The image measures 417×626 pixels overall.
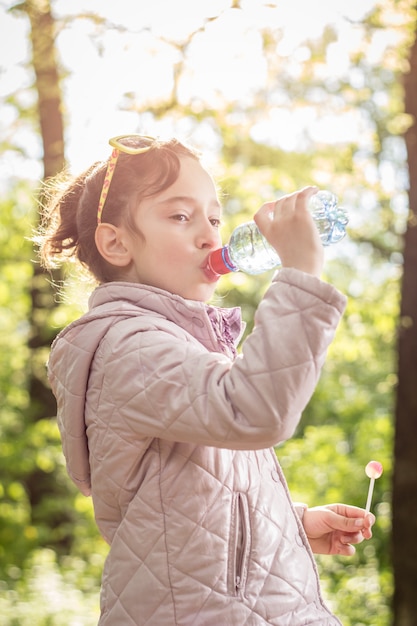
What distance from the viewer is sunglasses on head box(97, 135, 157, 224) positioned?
6.25ft

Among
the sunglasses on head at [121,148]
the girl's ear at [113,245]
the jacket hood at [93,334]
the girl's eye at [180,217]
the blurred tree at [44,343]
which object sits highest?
the sunglasses on head at [121,148]

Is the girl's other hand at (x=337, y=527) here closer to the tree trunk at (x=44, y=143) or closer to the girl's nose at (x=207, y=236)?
the girl's nose at (x=207, y=236)

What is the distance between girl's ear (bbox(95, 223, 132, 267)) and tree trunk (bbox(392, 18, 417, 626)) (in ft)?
10.5

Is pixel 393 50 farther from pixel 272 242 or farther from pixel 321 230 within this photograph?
pixel 272 242

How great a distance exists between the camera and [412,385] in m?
4.80

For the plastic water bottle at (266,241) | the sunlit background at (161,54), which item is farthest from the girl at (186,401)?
the sunlit background at (161,54)

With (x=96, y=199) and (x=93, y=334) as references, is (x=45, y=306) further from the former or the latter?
(x=93, y=334)

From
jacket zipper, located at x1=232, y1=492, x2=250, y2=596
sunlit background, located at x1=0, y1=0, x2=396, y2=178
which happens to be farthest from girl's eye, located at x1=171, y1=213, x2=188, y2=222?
sunlit background, located at x1=0, y1=0, x2=396, y2=178

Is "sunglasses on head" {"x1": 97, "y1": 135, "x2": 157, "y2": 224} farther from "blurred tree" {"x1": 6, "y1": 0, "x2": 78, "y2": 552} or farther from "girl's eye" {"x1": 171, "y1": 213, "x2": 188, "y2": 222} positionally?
"blurred tree" {"x1": 6, "y1": 0, "x2": 78, "y2": 552}

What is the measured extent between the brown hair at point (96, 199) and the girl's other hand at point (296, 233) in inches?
13.4

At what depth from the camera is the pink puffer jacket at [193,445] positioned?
1.45 meters

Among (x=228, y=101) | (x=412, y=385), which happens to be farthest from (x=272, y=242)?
(x=228, y=101)

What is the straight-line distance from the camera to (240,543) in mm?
1613

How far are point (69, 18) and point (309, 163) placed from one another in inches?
231
